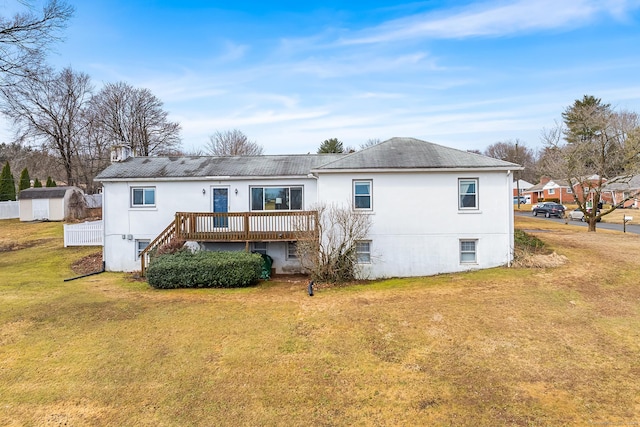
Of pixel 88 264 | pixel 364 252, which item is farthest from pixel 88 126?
pixel 364 252

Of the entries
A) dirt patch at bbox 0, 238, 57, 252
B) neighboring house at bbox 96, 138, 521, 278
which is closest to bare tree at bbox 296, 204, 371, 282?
neighboring house at bbox 96, 138, 521, 278

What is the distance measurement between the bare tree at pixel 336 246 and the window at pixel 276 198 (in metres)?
2.31

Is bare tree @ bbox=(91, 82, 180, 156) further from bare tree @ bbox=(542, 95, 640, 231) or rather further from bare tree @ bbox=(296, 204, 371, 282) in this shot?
bare tree @ bbox=(542, 95, 640, 231)

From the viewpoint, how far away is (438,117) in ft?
93.2

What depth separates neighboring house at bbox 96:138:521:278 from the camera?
13664mm

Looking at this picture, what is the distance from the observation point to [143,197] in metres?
15.9

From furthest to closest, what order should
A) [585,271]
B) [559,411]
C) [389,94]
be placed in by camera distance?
[389,94] → [585,271] → [559,411]

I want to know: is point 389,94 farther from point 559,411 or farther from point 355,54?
point 559,411

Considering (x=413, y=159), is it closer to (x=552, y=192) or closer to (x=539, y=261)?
(x=539, y=261)

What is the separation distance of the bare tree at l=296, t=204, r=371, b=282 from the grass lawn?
0.98 meters

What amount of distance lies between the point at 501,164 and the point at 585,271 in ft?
16.0

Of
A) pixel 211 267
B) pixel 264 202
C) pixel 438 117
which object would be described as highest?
pixel 438 117

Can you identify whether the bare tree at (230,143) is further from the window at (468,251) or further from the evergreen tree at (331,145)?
the window at (468,251)

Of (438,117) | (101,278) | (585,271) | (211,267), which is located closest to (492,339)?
(585,271)
